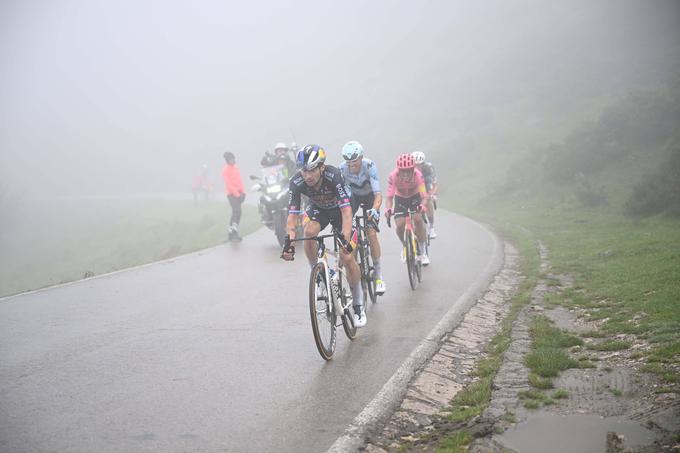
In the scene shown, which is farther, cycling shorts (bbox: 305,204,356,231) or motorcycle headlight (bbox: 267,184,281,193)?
motorcycle headlight (bbox: 267,184,281,193)

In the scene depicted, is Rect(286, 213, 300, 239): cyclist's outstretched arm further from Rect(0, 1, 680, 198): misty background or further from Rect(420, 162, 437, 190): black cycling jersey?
Rect(0, 1, 680, 198): misty background

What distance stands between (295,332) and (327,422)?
108 inches

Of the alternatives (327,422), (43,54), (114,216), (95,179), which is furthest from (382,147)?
(43,54)

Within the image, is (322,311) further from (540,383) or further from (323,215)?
(540,383)

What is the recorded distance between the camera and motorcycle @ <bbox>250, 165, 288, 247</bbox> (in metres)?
15.2

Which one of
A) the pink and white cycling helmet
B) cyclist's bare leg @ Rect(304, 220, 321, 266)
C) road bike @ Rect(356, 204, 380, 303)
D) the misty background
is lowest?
road bike @ Rect(356, 204, 380, 303)


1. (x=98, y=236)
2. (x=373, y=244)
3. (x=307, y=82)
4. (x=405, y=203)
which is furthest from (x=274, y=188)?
(x=307, y=82)

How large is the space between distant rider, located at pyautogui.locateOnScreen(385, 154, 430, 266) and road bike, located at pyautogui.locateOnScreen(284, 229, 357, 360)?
371 cm

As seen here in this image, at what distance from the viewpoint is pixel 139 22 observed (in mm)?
179750

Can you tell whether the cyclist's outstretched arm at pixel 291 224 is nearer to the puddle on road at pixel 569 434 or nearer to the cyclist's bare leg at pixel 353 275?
the cyclist's bare leg at pixel 353 275

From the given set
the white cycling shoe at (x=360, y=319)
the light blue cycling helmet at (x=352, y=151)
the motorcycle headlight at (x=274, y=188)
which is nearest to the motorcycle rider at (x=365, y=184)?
the light blue cycling helmet at (x=352, y=151)

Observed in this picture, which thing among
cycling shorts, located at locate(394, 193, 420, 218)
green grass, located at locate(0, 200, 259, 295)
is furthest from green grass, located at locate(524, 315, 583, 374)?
green grass, located at locate(0, 200, 259, 295)

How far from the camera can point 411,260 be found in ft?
32.8

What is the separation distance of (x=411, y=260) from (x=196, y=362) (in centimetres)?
469
